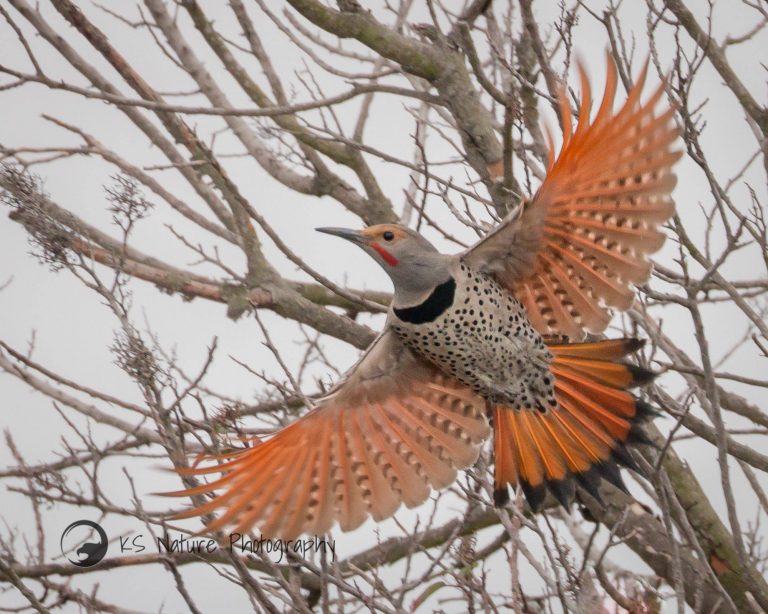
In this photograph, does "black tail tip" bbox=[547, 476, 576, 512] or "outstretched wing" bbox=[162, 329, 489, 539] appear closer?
"outstretched wing" bbox=[162, 329, 489, 539]

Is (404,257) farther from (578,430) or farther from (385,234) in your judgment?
(578,430)

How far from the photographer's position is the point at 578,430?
3.77 metres

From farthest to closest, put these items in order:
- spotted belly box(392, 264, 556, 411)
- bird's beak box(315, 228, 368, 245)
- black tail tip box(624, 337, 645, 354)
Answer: spotted belly box(392, 264, 556, 411) → bird's beak box(315, 228, 368, 245) → black tail tip box(624, 337, 645, 354)

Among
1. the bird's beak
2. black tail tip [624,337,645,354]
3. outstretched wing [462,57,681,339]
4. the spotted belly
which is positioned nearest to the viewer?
outstretched wing [462,57,681,339]

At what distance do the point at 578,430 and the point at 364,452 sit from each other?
733 millimetres

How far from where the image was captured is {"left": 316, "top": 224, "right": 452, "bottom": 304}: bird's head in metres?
3.71

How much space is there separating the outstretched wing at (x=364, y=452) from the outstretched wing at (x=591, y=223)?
1.47ft

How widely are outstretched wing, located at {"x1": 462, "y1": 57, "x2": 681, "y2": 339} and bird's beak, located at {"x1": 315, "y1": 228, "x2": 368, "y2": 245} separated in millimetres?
362

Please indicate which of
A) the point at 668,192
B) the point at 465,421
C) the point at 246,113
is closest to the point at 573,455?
the point at 465,421

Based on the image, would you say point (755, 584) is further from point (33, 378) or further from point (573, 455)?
point (33, 378)

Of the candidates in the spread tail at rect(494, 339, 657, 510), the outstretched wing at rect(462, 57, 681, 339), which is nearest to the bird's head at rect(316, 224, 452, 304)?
the outstretched wing at rect(462, 57, 681, 339)

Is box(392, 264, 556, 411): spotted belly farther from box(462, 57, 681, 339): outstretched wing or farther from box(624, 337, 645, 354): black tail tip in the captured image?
box(624, 337, 645, 354): black tail tip

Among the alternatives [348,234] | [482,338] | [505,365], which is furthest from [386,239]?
[505,365]

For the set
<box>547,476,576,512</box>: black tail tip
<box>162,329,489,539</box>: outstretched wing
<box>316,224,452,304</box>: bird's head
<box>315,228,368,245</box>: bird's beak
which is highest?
<box>315,228,368,245</box>: bird's beak
